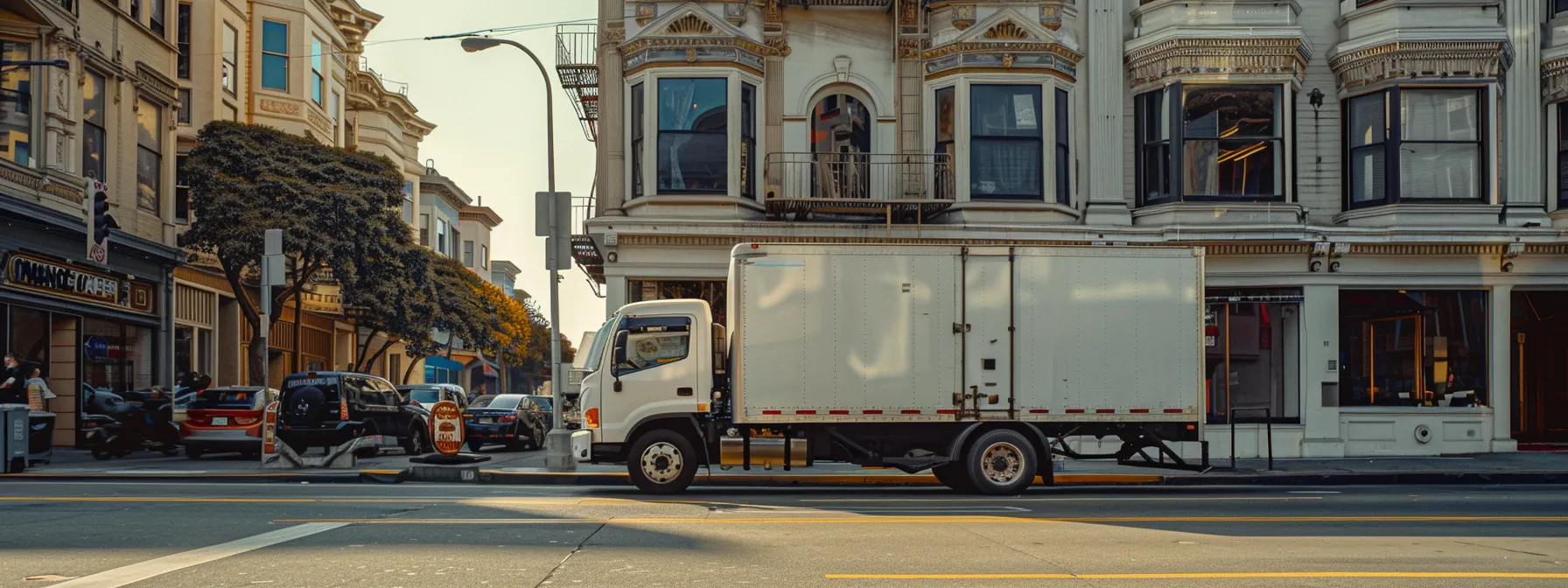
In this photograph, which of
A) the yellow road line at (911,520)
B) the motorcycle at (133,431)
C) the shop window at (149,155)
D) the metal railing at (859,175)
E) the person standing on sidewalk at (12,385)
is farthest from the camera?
the shop window at (149,155)

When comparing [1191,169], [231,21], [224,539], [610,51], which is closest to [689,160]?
[610,51]

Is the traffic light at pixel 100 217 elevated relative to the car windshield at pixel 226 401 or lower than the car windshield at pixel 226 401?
elevated

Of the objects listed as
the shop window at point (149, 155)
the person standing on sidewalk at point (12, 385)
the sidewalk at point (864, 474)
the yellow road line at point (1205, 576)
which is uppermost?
the shop window at point (149, 155)

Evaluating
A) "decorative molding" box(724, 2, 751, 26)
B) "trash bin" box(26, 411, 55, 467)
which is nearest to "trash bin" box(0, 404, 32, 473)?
"trash bin" box(26, 411, 55, 467)

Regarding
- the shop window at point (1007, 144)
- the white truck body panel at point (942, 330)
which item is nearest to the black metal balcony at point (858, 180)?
the shop window at point (1007, 144)

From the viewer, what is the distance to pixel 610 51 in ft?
83.1

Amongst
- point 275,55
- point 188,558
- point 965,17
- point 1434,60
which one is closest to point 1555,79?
point 1434,60

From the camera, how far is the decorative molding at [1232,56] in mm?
24516

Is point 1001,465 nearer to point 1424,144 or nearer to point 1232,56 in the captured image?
point 1232,56

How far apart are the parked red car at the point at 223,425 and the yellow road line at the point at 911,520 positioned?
1290 cm

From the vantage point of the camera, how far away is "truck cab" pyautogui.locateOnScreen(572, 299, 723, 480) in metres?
17.3

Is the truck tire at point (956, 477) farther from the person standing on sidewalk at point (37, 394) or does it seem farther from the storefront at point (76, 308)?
the storefront at point (76, 308)

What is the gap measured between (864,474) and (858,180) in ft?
21.2

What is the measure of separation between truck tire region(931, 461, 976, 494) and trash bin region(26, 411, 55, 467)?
13.0 meters
